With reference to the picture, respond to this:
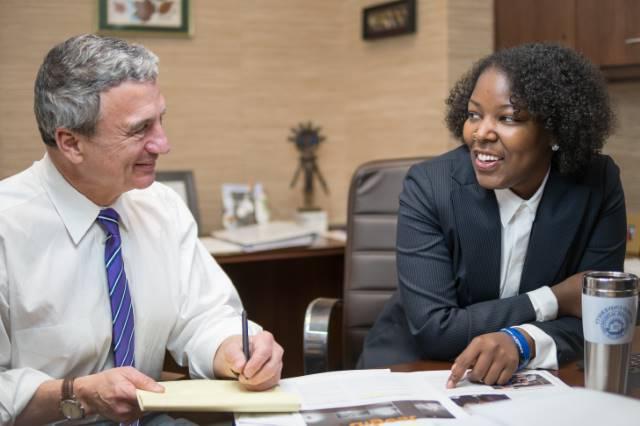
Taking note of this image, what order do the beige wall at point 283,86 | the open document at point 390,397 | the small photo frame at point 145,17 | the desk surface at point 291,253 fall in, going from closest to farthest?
the open document at point 390,397, the desk surface at point 291,253, the beige wall at point 283,86, the small photo frame at point 145,17

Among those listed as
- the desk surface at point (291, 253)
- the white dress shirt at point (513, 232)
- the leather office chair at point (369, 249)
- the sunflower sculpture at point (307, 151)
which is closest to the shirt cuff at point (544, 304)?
the white dress shirt at point (513, 232)

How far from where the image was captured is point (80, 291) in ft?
5.09

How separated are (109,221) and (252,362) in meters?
0.47

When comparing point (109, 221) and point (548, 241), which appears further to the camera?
point (548, 241)

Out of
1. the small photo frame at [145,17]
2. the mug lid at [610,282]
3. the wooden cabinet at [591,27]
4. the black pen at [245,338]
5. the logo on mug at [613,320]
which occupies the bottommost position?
the black pen at [245,338]

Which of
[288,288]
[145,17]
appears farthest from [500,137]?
[145,17]

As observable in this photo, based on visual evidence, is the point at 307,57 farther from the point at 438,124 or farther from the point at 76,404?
the point at 76,404

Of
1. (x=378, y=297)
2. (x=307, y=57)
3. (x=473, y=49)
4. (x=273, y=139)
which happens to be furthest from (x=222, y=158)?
(x=378, y=297)

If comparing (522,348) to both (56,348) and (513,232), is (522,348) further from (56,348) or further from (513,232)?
(56,348)

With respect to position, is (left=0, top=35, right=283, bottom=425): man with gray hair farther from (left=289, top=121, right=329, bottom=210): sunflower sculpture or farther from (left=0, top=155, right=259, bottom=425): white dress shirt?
(left=289, top=121, right=329, bottom=210): sunflower sculpture

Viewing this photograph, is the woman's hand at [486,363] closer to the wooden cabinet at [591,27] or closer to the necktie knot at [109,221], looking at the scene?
the necktie knot at [109,221]

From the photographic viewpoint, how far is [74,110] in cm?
149

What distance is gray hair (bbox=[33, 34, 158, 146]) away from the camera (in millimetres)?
1479

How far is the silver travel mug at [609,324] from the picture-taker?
1.25 meters
